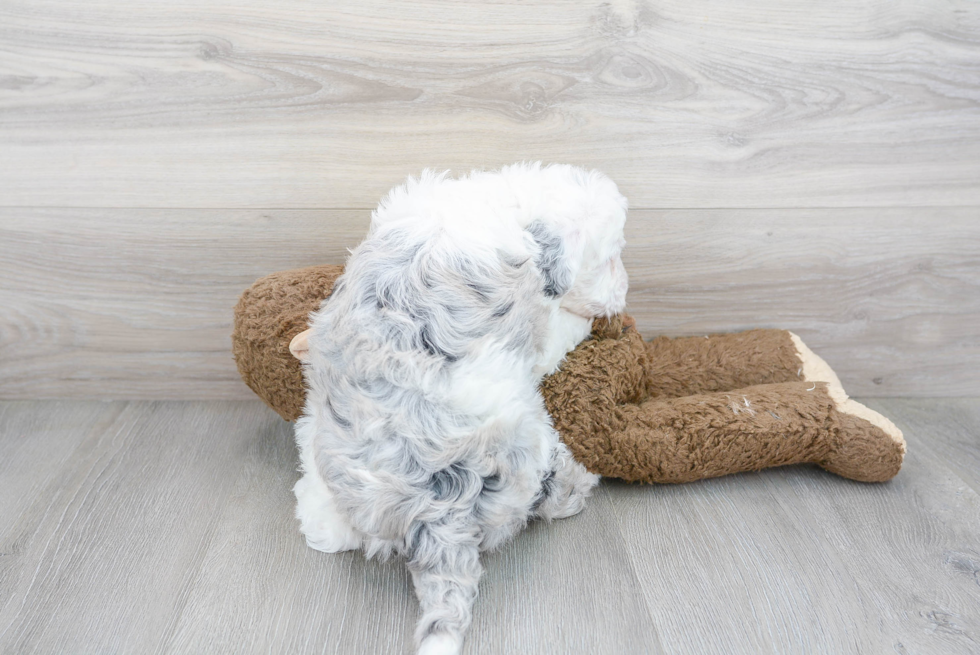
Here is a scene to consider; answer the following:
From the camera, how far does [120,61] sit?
0.96 m

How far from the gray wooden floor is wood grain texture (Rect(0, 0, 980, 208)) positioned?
424mm

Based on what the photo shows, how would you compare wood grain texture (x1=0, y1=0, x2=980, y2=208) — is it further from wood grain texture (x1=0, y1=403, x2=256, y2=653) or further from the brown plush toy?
wood grain texture (x1=0, y1=403, x2=256, y2=653)

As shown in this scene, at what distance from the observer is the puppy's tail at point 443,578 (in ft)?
2.22

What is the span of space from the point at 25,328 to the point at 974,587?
1404mm

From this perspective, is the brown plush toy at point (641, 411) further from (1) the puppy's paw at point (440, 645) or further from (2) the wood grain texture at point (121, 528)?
(1) the puppy's paw at point (440, 645)

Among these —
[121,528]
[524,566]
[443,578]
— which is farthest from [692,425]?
[121,528]

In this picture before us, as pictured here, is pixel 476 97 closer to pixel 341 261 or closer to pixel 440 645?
pixel 341 261

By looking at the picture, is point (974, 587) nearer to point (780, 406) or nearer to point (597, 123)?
point (780, 406)

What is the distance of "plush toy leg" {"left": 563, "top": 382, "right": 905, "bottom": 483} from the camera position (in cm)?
88

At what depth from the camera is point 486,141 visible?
39.4 inches

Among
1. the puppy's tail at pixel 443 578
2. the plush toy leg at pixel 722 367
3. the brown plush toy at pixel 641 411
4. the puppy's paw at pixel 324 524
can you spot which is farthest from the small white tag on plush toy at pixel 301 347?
the plush toy leg at pixel 722 367

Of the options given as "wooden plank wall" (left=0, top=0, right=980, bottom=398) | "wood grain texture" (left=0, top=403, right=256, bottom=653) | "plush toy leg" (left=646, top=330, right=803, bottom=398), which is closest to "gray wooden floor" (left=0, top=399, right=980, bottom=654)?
"wood grain texture" (left=0, top=403, right=256, bottom=653)

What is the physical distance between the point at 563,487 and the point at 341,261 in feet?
1.61

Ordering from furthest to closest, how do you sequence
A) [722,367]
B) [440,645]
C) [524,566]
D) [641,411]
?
[722,367] → [641,411] → [524,566] → [440,645]
